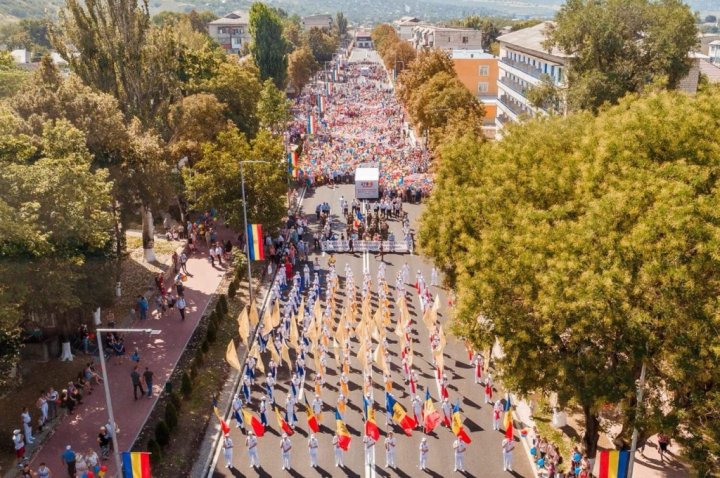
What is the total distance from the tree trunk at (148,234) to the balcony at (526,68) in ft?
115

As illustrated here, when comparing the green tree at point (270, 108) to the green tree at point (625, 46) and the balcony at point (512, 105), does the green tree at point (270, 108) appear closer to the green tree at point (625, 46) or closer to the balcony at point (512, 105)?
the balcony at point (512, 105)

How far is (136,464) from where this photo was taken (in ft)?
58.6

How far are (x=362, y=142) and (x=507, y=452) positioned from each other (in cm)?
5845

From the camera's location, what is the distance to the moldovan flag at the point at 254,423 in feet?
71.4

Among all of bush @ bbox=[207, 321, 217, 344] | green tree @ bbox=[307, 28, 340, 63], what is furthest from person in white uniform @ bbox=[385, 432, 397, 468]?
green tree @ bbox=[307, 28, 340, 63]

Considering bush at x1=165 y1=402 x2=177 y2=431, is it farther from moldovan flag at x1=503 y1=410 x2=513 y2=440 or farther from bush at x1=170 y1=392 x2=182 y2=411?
moldovan flag at x1=503 y1=410 x2=513 y2=440

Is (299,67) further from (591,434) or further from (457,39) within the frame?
(591,434)

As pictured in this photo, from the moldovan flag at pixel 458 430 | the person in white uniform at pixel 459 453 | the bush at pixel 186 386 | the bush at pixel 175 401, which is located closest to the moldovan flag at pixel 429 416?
the moldovan flag at pixel 458 430

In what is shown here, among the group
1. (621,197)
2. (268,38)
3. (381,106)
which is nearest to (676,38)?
(621,197)

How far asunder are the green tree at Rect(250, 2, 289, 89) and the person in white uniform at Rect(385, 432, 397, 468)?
75638 mm

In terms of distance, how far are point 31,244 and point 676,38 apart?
35767mm

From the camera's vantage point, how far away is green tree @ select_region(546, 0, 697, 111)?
1475 inches

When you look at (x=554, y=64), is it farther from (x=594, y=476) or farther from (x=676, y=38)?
(x=594, y=476)

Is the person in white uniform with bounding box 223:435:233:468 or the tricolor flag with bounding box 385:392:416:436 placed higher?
the tricolor flag with bounding box 385:392:416:436
